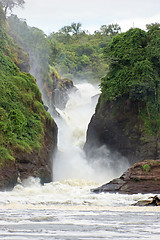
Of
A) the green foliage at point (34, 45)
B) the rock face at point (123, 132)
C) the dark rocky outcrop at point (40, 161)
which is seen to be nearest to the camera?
the dark rocky outcrop at point (40, 161)

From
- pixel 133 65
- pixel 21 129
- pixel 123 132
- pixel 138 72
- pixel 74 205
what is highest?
pixel 133 65

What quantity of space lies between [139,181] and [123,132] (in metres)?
10.8

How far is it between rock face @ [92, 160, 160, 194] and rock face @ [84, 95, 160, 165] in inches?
292

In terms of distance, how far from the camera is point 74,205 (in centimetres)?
1412

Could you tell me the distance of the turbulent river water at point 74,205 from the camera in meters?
6.37

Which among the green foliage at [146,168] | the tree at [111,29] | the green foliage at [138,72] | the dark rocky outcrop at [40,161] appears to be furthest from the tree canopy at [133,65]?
the tree at [111,29]

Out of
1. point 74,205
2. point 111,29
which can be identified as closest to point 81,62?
point 111,29

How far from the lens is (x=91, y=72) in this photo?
83688 millimetres

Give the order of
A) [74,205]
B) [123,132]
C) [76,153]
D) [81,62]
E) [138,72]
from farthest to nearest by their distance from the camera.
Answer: [81,62], [76,153], [123,132], [138,72], [74,205]

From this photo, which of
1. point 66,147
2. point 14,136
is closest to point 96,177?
point 66,147

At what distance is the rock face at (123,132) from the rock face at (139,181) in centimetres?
743

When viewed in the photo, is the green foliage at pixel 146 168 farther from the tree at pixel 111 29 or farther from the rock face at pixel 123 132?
the tree at pixel 111 29

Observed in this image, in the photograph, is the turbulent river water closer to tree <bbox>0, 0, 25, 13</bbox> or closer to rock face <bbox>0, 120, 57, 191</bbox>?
rock face <bbox>0, 120, 57, 191</bbox>

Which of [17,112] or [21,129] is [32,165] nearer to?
[21,129]
